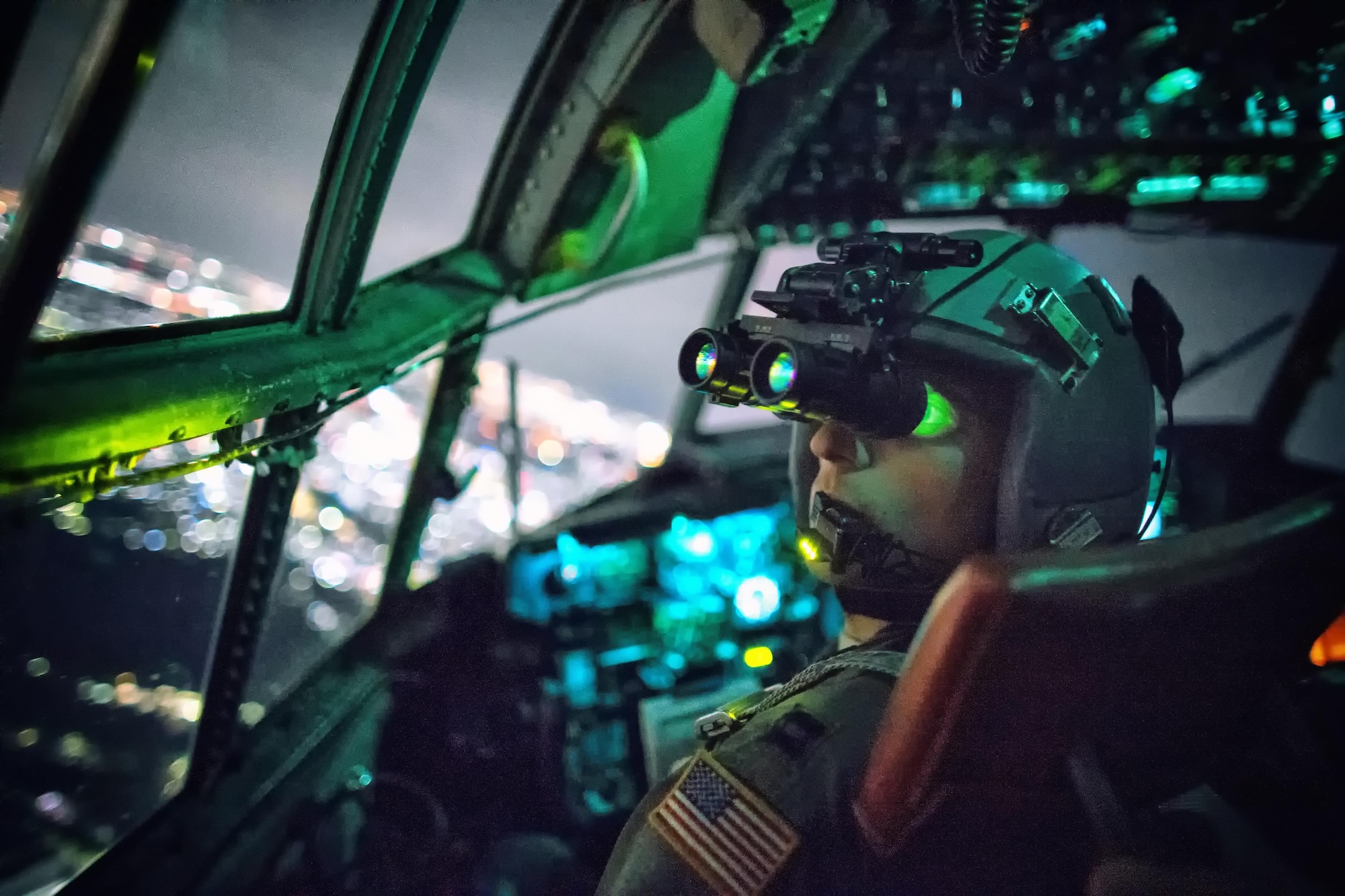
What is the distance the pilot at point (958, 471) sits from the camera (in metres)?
1.37

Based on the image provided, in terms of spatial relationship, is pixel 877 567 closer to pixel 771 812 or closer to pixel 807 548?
pixel 807 548

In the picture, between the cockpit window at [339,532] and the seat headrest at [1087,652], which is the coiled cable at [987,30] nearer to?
the seat headrest at [1087,652]

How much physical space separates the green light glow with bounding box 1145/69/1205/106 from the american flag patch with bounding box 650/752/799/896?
13.8 feet

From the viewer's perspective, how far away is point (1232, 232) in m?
4.38

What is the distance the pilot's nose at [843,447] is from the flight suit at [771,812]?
596 millimetres

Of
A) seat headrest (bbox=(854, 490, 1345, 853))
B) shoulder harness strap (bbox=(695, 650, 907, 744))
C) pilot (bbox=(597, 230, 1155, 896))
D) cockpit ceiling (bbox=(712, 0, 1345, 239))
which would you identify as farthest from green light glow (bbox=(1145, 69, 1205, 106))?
shoulder harness strap (bbox=(695, 650, 907, 744))

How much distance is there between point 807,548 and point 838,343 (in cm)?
69

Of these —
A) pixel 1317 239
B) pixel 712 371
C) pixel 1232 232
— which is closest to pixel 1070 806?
pixel 712 371

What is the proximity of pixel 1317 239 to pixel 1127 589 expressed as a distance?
5632mm

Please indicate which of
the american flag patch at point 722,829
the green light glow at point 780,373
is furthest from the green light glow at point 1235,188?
the american flag patch at point 722,829

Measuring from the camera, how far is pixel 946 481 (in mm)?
1688

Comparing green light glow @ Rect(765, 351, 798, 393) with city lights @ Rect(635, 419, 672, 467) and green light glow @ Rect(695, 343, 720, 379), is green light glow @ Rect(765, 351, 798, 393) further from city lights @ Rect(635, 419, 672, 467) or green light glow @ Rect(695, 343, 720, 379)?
city lights @ Rect(635, 419, 672, 467)

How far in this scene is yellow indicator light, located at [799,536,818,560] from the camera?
1.89 m

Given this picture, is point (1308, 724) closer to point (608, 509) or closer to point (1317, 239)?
point (608, 509)
